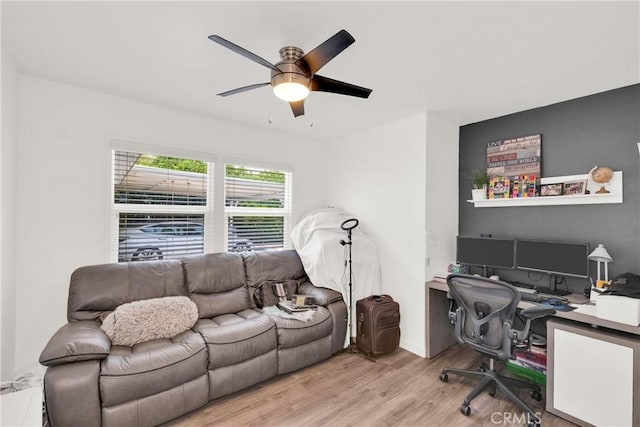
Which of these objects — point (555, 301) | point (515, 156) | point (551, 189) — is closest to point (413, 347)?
point (555, 301)

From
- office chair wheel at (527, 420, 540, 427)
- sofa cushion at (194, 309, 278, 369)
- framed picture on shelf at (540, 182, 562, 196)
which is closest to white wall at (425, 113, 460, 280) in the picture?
framed picture on shelf at (540, 182, 562, 196)

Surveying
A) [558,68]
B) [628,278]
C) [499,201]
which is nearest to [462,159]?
[499,201]

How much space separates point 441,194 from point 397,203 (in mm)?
487

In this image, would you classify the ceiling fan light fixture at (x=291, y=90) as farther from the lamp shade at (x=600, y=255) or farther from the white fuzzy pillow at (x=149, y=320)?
the lamp shade at (x=600, y=255)

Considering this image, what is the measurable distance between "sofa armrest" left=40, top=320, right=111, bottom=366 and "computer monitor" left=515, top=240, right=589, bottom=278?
135 inches

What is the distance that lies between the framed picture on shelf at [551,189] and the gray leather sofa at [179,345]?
7.36 ft

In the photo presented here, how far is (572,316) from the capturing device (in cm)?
212

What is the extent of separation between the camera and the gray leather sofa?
1762 millimetres

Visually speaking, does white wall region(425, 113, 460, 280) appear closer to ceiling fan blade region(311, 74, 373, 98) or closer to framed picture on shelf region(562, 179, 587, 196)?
framed picture on shelf region(562, 179, 587, 196)

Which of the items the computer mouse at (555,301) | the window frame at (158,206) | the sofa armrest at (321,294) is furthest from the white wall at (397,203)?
the window frame at (158,206)

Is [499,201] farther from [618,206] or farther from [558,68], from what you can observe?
[558,68]

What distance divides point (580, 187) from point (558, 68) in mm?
1110

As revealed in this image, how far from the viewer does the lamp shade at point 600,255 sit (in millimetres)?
2369

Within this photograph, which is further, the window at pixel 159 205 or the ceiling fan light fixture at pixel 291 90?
the window at pixel 159 205
